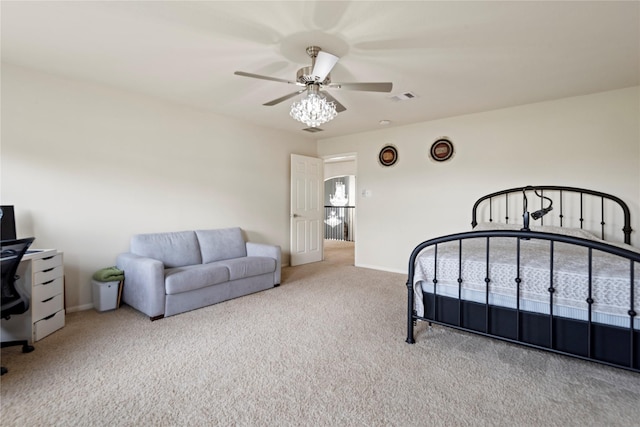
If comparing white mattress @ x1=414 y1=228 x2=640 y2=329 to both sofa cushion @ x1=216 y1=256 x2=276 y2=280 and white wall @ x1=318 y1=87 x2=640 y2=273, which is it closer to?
white wall @ x1=318 y1=87 x2=640 y2=273

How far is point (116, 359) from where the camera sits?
7.47 feet

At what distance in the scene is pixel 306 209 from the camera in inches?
233

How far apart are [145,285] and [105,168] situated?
150cm

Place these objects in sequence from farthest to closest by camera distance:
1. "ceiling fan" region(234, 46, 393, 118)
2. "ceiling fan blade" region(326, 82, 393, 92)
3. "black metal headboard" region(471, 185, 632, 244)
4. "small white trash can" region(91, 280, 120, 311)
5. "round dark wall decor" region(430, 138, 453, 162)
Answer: "round dark wall decor" region(430, 138, 453, 162) < "black metal headboard" region(471, 185, 632, 244) < "small white trash can" region(91, 280, 120, 311) < "ceiling fan blade" region(326, 82, 393, 92) < "ceiling fan" region(234, 46, 393, 118)

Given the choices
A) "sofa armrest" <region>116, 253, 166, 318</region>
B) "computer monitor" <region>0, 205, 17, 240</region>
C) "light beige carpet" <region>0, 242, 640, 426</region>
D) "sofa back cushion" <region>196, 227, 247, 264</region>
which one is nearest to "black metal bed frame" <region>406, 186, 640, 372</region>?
"light beige carpet" <region>0, 242, 640, 426</region>

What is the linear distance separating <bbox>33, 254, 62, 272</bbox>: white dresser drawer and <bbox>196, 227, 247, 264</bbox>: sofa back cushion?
4.89 ft

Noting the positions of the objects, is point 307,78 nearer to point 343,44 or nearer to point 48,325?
point 343,44

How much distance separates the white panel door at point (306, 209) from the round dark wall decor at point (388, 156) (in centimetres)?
134

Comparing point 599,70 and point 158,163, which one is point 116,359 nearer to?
point 158,163

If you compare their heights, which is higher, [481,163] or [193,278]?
[481,163]

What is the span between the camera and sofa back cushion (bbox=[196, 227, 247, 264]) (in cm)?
409

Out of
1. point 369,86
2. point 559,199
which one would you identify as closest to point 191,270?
point 369,86

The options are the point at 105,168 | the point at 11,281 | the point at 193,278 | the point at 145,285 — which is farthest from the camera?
the point at 105,168

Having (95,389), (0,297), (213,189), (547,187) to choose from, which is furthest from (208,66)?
(547,187)
